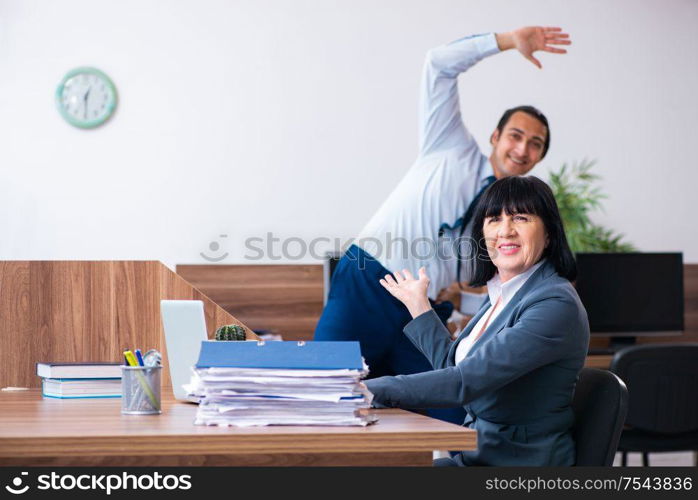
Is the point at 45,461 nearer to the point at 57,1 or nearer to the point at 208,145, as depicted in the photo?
the point at 208,145

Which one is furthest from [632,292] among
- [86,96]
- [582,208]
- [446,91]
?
[86,96]

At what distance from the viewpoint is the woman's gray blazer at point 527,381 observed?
1545 millimetres

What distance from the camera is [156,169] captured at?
4879mm

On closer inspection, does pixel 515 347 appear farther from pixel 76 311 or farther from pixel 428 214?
pixel 428 214

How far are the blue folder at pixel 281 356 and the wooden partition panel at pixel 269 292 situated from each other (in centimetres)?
346

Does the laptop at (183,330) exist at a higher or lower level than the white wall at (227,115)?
lower

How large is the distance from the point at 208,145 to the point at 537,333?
140 inches

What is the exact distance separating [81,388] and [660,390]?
8.27 feet

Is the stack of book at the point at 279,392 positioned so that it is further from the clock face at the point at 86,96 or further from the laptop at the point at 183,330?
the clock face at the point at 86,96

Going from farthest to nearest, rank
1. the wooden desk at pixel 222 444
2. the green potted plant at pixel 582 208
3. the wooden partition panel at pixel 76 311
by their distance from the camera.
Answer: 1. the green potted plant at pixel 582 208
2. the wooden partition panel at pixel 76 311
3. the wooden desk at pixel 222 444

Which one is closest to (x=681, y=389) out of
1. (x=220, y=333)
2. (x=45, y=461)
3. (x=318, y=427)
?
(x=220, y=333)

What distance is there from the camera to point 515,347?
61.6 inches

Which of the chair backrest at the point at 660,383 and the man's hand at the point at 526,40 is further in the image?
the man's hand at the point at 526,40

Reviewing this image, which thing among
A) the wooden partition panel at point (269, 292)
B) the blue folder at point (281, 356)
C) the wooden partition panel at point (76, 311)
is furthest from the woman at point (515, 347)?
the wooden partition panel at point (269, 292)
